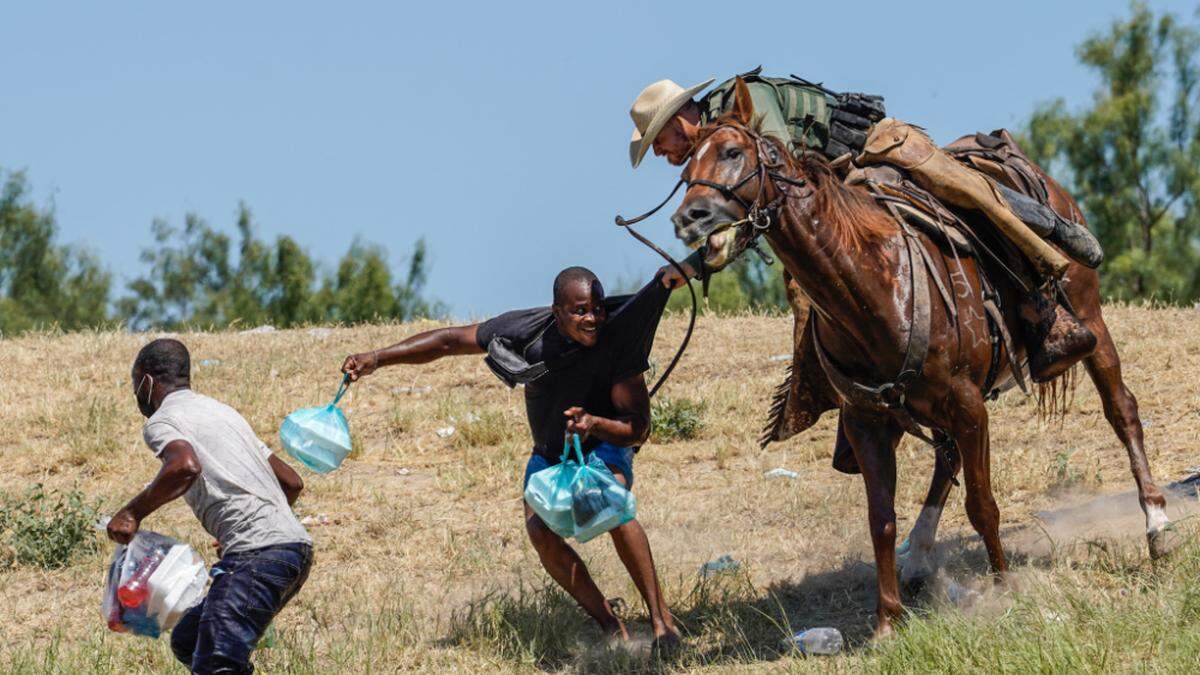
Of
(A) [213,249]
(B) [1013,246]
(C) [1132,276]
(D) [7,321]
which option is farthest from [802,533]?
(A) [213,249]

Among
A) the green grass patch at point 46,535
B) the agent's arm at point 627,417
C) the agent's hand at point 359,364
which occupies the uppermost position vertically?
the agent's hand at point 359,364

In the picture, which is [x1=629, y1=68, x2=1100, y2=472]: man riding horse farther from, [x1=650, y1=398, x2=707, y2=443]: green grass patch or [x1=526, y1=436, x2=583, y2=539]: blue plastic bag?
[x1=650, y1=398, x2=707, y2=443]: green grass patch

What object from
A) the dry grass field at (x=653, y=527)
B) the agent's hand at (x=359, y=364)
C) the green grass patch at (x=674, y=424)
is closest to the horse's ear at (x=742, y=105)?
the agent's hand at (x=359, y=364)

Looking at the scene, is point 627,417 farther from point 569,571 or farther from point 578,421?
point 569,571

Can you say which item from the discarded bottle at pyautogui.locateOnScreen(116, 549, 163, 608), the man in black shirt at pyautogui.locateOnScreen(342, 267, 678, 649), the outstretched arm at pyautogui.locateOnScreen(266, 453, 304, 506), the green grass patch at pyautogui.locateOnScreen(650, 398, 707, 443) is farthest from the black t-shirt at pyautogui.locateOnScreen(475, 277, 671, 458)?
the green grass patch at pyautogui.locateOnScreen(650, 398, 707, 443)

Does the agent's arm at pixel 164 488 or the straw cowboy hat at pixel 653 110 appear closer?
the agent's arm at pixel 164 488

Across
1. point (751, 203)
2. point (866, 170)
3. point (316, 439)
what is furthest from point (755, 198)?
point (316, 439)

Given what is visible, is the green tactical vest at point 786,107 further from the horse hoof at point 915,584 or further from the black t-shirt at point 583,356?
the horse hoof at point 915,584

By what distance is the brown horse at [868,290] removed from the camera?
6414mm

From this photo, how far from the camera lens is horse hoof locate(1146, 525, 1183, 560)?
25.1 feet

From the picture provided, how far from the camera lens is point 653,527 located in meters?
9.63

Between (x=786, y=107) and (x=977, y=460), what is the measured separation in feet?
6.29

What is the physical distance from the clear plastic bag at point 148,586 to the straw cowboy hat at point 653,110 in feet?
9.38

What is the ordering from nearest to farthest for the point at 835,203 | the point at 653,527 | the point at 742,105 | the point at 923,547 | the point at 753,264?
the point at 742,105
the point at 835,203
the point at 923,547
the point at 653,527
the point at 753,264
